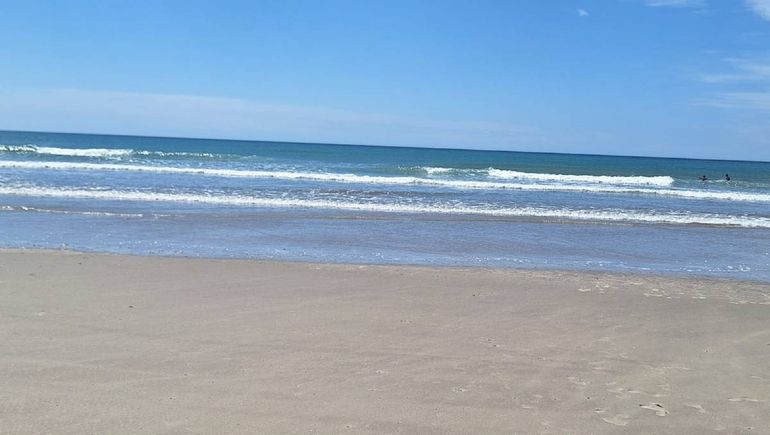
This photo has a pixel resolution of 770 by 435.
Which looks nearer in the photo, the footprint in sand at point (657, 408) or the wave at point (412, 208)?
the footprint in sand at point (657, 408)

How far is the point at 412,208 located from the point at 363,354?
13.2 metres

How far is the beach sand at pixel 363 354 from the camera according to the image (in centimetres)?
417

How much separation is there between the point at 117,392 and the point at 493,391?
2728mm

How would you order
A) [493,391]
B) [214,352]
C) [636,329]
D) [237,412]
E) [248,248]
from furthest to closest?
1. [248,248]
2. [636,329]
3. [214,352]
4. [493,391]
5. [237,412]

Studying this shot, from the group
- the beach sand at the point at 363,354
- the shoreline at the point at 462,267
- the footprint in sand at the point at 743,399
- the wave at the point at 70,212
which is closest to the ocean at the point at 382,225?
the wave at the point at 70,212

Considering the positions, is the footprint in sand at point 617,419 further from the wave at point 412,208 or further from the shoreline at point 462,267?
the wave at point 412,208

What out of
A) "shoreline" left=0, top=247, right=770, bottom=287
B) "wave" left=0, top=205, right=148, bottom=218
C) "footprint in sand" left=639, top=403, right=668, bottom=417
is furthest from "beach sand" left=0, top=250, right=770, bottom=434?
"wave" left=0, top=205, right=148, bottom=218

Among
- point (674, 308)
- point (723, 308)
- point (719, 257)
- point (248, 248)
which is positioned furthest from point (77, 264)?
point (719, 257)

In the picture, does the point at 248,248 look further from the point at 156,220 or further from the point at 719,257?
the point at 719,257

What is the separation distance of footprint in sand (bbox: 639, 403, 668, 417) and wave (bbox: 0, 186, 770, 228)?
13069mm

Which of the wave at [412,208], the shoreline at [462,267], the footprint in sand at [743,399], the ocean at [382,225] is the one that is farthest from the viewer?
the wave at [412,208]

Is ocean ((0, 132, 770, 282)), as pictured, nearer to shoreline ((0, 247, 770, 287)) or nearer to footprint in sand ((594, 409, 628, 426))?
shoreline ((0, 247, 770, 287))

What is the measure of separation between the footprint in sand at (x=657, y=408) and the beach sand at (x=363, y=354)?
0.04 ft

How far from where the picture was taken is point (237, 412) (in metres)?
4.12
